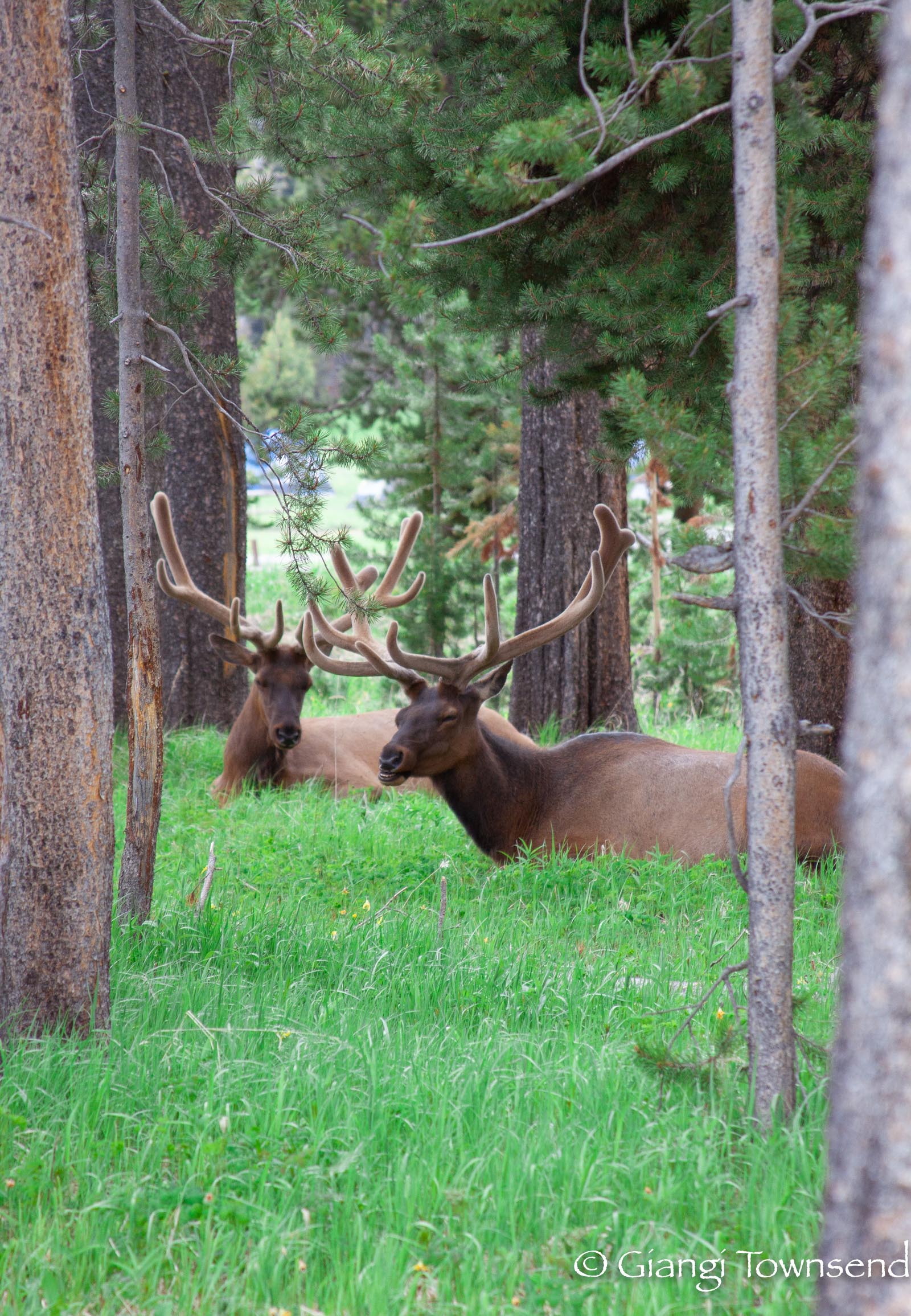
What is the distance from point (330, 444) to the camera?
6.25 m

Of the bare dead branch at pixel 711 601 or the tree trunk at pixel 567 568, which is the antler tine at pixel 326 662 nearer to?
the tree trunk at pixel 567 568

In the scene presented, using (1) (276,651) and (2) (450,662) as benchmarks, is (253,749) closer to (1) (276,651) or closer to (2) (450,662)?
(1) (276,651)

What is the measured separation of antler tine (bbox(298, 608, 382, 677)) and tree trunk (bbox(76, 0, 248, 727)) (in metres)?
2.35

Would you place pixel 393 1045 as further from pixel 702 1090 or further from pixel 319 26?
pixel 319 26

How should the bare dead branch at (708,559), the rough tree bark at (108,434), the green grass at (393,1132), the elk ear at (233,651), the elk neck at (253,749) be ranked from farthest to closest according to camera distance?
1. the rough tree bark at (108,434)
2. the elk neck at (253,749)
3. the elk ear at (233,651)
4. the bare dead branch at (708,559)
5. the green grass at (393,1132)

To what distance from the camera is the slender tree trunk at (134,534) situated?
17.5 feet

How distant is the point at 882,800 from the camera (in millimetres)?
1909

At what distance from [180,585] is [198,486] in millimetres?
2861

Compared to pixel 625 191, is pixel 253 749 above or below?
below

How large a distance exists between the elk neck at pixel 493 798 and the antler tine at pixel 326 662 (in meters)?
0.96

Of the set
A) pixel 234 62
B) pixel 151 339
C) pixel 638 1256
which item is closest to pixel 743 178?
pixel 638 1256

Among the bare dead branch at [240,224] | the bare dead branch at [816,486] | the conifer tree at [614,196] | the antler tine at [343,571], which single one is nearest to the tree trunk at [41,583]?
the conifer tree at [614,196]

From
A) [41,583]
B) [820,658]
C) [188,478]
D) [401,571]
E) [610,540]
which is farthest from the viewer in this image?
[188,478]

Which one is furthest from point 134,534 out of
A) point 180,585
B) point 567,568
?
point 567,568
